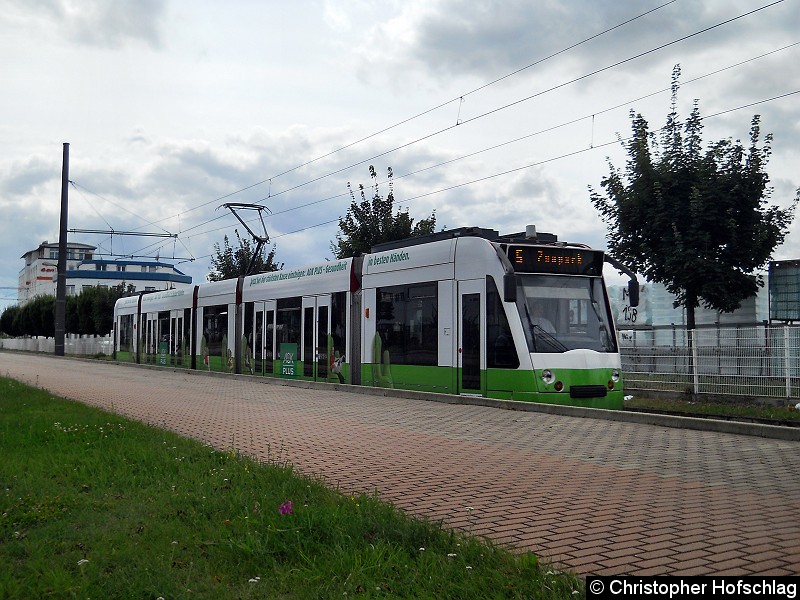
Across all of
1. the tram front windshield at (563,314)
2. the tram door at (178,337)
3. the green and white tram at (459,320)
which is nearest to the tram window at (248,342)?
the green and white tram at (459,320)

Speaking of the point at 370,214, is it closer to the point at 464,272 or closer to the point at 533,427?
the point at 464,272

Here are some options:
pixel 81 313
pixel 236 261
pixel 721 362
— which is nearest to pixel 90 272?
pixel 81 313

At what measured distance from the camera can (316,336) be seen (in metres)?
23.0

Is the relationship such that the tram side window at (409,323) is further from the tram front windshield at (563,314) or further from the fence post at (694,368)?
the fence post at (694,368)

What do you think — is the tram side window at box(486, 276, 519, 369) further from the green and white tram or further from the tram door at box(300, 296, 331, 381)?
the tram door at box(300, 296, 331, 381)

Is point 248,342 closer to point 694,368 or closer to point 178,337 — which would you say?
point 178,337

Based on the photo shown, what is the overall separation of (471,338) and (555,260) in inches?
85.0

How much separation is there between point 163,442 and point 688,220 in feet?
52.2

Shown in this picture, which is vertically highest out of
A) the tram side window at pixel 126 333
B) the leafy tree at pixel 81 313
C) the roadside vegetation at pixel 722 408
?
the leafy tree at pixel 81 313

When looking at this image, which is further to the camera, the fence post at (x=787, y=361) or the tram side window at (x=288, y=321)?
the tram side window at (x=288, y=321)

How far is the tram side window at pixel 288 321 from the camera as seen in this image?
78.8ft

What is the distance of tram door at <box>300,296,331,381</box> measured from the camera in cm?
2239

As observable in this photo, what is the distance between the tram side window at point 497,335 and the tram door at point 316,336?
23.3ft

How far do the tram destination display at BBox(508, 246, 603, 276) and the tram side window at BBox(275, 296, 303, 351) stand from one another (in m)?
9.37
